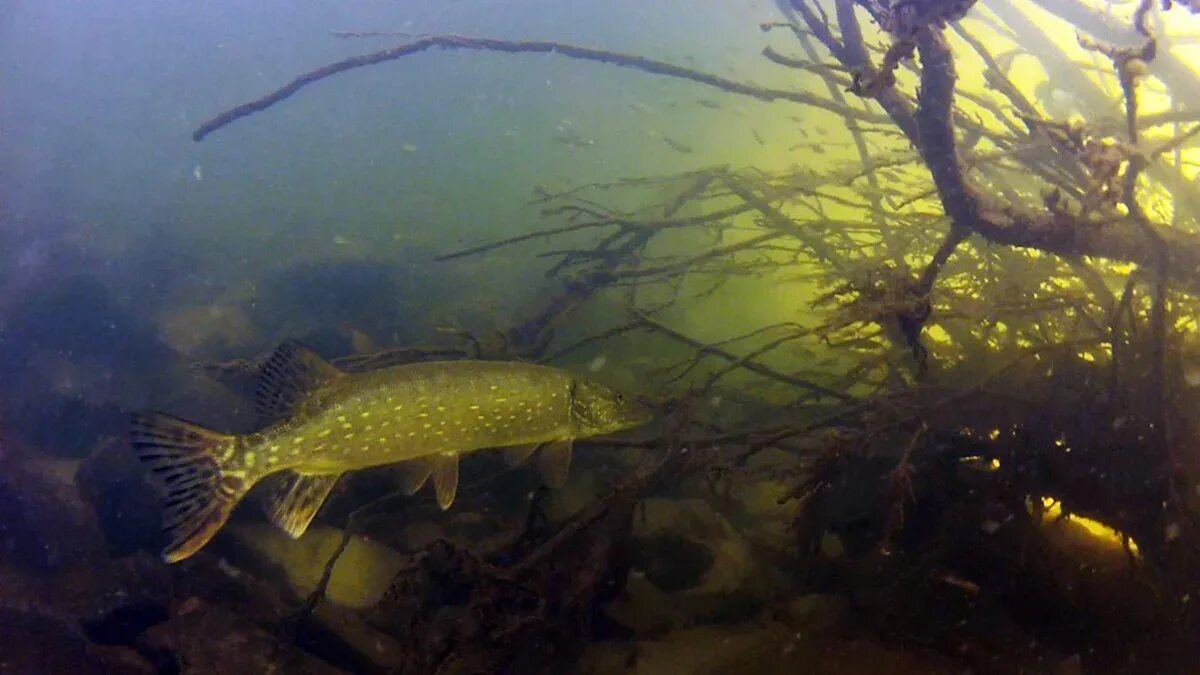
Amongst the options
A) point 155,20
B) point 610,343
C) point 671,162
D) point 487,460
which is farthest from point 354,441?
point 155,20

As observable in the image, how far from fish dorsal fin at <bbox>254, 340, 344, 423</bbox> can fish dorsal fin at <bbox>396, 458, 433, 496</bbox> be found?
805 millimetres

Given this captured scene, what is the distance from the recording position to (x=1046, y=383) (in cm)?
452

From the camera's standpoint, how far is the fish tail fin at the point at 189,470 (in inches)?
146

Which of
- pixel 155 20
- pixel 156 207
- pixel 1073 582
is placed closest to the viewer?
pixel 1073 582

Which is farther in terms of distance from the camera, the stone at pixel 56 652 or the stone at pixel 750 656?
the stone at pixel 56 652

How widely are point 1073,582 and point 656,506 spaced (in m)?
2.74

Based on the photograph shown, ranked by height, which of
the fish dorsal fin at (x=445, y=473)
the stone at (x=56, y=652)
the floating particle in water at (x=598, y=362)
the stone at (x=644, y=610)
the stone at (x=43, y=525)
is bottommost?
the stone at (x=43, y=525)

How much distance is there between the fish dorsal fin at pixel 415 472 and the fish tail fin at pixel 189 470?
3.24 feet

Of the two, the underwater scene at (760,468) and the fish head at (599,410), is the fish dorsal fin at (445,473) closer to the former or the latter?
the underwater scene at (760,468)

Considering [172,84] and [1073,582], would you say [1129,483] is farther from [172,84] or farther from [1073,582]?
[172,84]

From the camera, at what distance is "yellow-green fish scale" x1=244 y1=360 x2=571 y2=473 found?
392 centimetres

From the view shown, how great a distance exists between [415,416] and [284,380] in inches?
32.2

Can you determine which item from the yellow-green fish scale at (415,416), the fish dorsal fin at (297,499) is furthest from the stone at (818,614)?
the fish dorsal fin at (297,499)

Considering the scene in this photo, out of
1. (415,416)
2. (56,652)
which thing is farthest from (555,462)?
(56,652)
